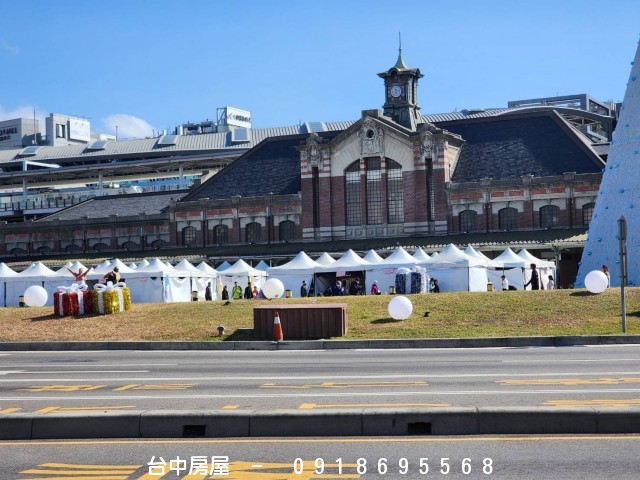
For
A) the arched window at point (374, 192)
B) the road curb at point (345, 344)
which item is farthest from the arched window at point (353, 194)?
the road curb at point (345, 344)

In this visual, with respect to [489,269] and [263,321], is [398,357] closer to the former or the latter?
[263,321]

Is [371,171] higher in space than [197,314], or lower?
higher

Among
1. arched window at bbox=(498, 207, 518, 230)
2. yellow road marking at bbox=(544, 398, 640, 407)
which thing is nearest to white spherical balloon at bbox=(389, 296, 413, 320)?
yellow road marking at bbox=(544, 398, 640, 407)

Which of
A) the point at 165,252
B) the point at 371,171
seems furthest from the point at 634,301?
the point at 165,252

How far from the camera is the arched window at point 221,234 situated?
74750mm

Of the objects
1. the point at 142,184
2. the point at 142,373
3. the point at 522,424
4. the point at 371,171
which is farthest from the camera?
the point at 142,184

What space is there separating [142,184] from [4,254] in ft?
119

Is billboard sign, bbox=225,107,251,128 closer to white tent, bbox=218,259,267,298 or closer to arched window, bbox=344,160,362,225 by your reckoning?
arched window, bbox=344,160,362,225

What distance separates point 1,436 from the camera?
12.3 metres

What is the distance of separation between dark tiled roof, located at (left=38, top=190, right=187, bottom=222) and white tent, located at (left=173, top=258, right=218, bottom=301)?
24742mm

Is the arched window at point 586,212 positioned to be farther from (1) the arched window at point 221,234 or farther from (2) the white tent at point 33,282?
(2) the white tent at point 33,282

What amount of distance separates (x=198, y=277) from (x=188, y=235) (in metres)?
23.6

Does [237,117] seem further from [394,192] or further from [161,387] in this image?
[161,387]

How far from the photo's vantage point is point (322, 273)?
5222 cm
